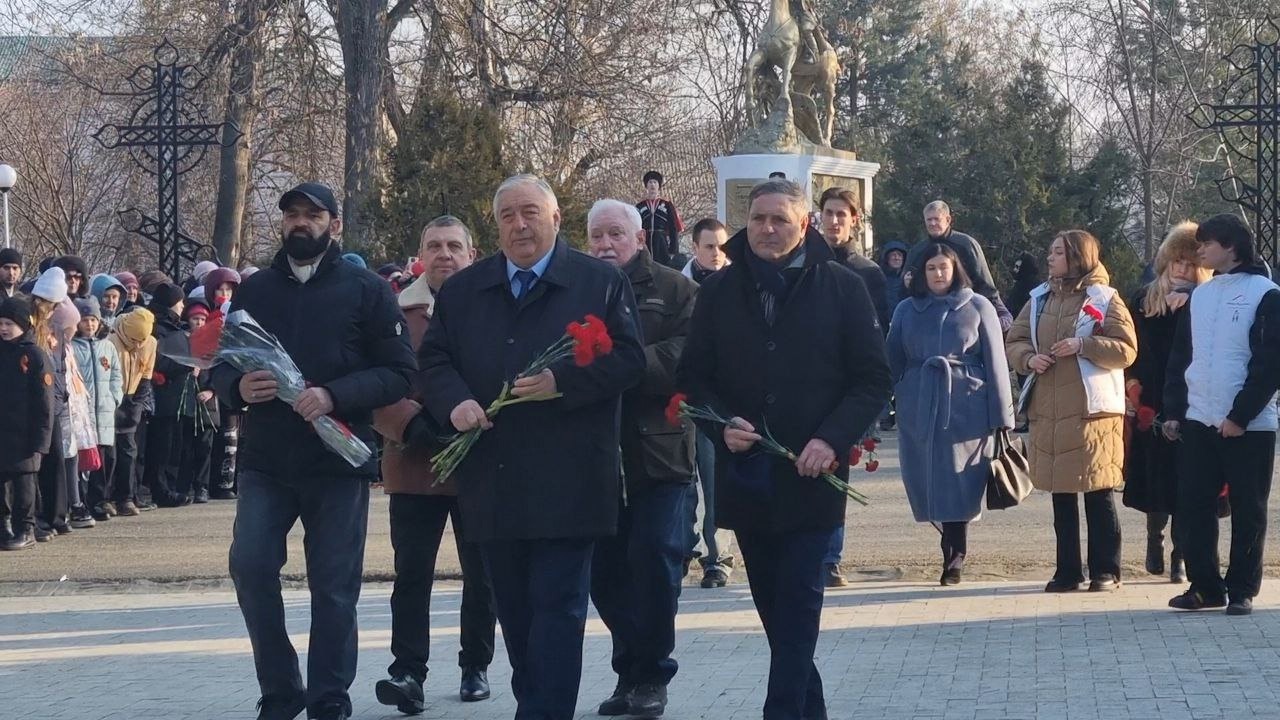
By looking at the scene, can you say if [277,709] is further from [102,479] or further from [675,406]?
[102,479]

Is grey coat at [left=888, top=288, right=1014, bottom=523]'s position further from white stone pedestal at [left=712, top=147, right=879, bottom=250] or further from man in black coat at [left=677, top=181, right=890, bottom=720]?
white stone pedestal at [left=712, top=147, right=879, bottom=250]

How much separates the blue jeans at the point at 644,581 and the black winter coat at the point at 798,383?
2.25 ft

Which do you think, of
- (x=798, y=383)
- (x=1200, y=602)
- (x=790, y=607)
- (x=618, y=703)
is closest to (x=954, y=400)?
(x=1200, y=602)

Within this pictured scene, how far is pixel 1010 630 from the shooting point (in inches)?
329

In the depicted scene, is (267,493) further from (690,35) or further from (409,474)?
(690,35)

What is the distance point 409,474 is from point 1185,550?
3.97 meters

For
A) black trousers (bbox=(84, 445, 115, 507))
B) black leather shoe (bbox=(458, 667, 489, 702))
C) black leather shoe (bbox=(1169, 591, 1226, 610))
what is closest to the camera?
black leather shoe (bbox=(458, 667, 489, 702))

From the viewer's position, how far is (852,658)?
7766 millimetres

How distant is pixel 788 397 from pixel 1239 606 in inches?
140

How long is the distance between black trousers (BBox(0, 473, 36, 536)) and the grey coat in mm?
6153

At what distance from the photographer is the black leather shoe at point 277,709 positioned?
21.2 ft

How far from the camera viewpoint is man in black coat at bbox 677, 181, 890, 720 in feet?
19.6

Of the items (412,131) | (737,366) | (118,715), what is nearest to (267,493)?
(118,715)

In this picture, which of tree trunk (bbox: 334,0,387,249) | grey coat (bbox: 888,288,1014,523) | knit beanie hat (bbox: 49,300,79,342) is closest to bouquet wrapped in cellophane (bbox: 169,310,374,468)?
grey coat (bbox: 888,288,1014,523)
